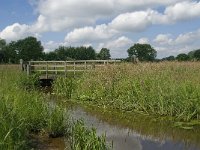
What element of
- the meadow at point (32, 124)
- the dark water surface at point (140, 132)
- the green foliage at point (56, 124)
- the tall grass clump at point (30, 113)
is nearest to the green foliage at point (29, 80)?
the dark water surface at point (140, 132)

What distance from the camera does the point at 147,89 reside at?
1555 cm

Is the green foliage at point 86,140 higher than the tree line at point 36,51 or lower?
lower

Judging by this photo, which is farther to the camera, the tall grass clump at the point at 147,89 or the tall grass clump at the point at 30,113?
the tall grass clump at the point at 147,89

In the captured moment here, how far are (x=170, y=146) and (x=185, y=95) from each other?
354 cm

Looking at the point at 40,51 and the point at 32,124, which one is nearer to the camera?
the point at 32,124

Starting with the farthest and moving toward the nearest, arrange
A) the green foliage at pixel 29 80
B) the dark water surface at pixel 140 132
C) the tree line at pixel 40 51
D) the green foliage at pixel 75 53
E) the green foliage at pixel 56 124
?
the green foliage at pixel 75 53 < the tree line at pixel 40 51 < the green foliage at pixel 29 80 < the green foliage at pixel 56 124 < the dark water surface at pixel 140 132

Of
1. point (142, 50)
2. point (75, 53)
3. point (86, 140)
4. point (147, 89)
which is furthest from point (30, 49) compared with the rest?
point (86, 140)

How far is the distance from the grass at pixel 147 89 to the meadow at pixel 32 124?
4149 mm

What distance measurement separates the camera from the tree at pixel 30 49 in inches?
4107

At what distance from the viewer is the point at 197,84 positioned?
1396 cm

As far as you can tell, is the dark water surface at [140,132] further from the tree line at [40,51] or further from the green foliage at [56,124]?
the tree line at [40,51]

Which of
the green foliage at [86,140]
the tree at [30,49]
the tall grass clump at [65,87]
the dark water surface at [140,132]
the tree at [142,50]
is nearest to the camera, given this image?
the green foliage at [86,140]

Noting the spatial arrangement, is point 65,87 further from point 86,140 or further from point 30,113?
point 86,140

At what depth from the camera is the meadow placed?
24.4 ft
